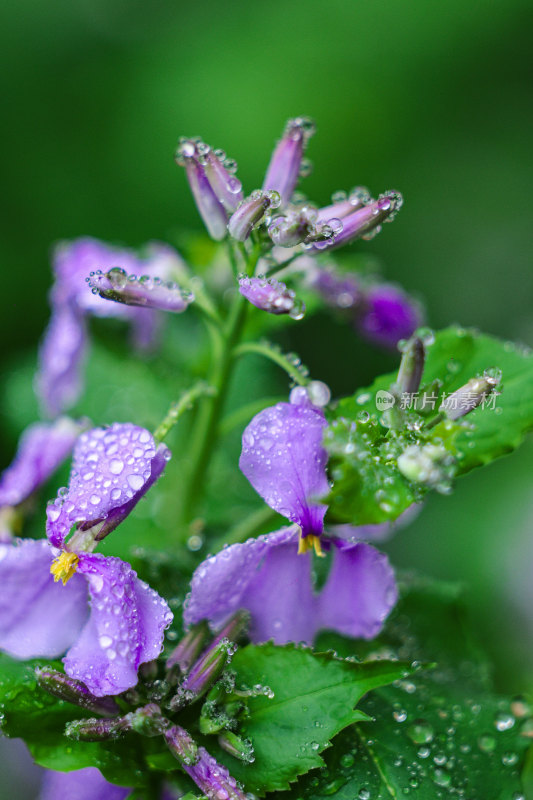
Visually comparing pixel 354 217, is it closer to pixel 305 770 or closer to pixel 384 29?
pixel 305 770

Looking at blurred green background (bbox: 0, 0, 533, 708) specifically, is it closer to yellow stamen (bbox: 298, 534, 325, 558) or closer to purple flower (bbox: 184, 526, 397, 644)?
purple flower (bbox: 184, 526, 397, 644)

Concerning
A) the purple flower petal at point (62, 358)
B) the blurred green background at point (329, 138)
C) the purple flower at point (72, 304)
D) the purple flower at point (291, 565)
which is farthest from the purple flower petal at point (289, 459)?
the blurred green background at point (329, 138)

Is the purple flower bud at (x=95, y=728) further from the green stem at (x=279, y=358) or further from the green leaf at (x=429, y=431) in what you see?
the green stem at (x=279, y=358)

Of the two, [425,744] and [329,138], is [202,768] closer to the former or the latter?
[425,744]

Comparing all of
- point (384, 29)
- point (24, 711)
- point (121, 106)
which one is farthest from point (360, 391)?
point (384, 29)

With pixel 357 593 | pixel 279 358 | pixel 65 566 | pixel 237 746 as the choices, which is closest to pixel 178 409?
pixel 279 358

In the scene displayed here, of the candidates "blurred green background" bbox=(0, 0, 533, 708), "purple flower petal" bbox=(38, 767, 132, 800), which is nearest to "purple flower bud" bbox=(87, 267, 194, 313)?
"purple flower petal" bbox=(38, 767, 132, 800)

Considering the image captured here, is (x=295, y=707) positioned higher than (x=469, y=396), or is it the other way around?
(x=469, y=396)
